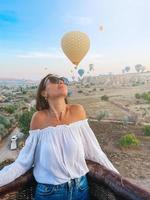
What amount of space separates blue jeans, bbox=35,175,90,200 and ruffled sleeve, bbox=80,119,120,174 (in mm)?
113

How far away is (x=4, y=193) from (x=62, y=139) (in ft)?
0.94

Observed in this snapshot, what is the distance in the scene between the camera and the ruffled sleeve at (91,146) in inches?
55.1

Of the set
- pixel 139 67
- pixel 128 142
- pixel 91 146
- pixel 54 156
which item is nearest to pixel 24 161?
pixel 54 156

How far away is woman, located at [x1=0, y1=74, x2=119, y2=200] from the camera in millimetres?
1317

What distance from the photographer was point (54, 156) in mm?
1333

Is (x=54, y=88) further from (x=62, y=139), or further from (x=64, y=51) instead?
(x=64, y=51)

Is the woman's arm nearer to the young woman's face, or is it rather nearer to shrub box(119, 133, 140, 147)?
the young woman's face

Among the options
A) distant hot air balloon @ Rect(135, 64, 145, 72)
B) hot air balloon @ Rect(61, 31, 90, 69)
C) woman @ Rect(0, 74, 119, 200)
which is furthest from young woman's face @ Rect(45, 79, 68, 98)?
distant hot air balloon @ Rect(135, 64, 145, 72)

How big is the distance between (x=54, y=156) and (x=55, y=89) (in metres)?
0.26

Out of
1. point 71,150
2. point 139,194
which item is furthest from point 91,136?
point 139,194

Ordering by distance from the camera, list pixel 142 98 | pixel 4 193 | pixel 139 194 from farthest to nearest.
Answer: pixel 142 98
pixel 4 193
pixel 139 194

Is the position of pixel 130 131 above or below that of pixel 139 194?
below

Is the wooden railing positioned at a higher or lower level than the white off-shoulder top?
lower

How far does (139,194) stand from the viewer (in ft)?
3.76
